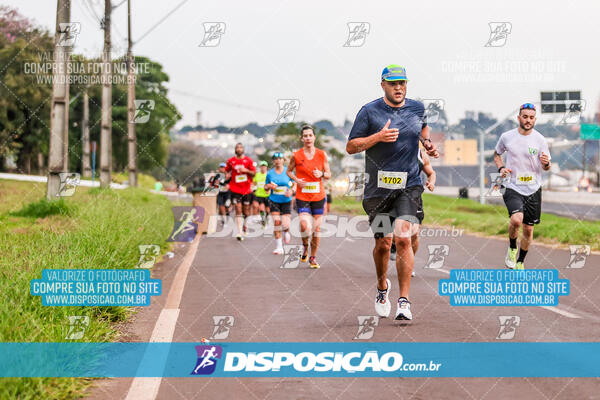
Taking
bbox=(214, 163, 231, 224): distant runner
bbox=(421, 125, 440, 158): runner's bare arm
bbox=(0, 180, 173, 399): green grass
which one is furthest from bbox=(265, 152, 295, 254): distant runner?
bbox=(421, 125, 440, 158): runner's bare arm

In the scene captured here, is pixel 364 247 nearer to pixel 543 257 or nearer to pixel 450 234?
pixel 543 257

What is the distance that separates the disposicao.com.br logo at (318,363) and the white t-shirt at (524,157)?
6.04 meters

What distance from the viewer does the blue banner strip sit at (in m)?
6.00

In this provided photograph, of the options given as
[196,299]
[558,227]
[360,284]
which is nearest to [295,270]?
[360,284]

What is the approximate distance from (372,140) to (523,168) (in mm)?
4706

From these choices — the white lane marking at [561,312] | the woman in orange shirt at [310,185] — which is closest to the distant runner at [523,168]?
the woman in orange shirt at [310,185]

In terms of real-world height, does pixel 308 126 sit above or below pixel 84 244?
above

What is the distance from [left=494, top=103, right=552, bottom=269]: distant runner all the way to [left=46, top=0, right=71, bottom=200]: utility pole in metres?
8.74

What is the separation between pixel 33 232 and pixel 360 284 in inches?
197

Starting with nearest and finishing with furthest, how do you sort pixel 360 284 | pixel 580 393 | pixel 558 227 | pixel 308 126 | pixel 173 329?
pixel 580 393
pixel 173 329
pixel 360 284
pixel 308 126
pixel 558 227

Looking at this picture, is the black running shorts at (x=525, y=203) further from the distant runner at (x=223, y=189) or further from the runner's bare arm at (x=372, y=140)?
the distant runner at (x=223, y=189)

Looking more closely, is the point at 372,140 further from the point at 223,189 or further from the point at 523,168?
the point at 223,189

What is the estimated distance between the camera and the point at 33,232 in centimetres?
1315

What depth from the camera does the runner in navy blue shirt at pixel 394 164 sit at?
8.18 metres
